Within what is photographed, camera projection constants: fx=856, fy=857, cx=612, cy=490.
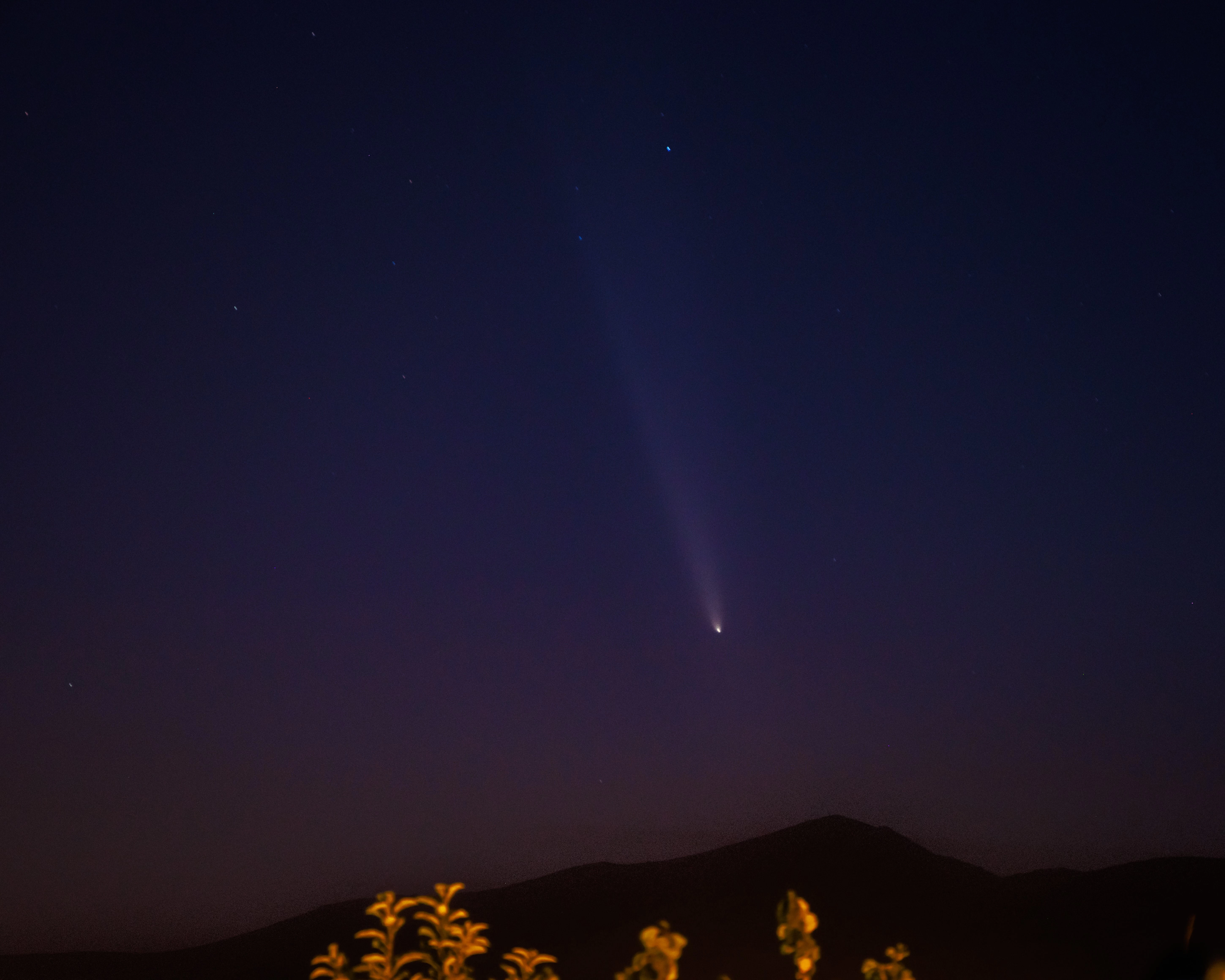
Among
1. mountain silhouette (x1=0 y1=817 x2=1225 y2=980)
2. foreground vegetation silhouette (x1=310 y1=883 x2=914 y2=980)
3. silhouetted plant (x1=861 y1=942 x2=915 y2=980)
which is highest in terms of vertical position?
foreground vegetation silhouette (x1=310 y1=883 x2=914 y2=980)

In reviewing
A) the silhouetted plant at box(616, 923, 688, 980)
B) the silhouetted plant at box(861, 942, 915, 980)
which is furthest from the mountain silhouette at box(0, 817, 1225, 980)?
the silhouetted plant at box(616, 923, 688, 980)

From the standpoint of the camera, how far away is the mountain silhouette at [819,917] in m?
24.2

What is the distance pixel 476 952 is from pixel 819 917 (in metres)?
Result: 29.6

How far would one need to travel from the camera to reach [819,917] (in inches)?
1147

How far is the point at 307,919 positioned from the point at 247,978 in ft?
35.4

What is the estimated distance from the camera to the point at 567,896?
144ft

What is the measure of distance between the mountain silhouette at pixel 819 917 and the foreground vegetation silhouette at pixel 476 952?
15134 millimetres

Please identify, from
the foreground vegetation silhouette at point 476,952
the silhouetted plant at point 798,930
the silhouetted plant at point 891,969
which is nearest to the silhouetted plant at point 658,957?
the foreground vegetation silhouette at point 476,952

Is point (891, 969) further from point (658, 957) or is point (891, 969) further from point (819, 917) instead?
point (819, 917)

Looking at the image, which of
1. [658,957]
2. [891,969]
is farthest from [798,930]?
[658,957]

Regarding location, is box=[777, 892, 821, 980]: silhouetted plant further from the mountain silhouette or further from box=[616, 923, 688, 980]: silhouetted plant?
the mountain silhouette

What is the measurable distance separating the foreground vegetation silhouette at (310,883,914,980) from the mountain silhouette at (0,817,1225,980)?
15.1 meters

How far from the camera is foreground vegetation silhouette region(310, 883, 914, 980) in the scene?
2857 millimetres

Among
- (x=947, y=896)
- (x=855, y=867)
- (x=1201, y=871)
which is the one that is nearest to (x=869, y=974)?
(x=1201, y=871)
